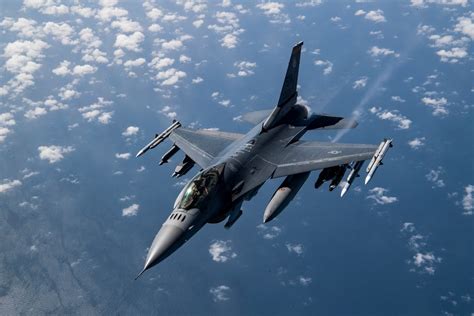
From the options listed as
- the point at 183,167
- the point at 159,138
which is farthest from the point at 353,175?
the point at 159,138

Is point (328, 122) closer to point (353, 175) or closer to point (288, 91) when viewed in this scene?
point (288, 91)

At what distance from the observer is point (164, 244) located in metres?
24.1

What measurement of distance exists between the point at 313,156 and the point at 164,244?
15.3 meters

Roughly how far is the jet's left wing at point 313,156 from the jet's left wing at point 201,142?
218 inches

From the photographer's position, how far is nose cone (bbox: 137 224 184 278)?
934 inches

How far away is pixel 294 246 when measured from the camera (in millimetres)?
157750

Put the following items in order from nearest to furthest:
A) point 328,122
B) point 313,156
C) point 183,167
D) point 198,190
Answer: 1. point 198,190
2. point 313,156
3. point 183,167
4. point 328,122

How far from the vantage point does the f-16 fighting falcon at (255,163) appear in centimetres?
2614

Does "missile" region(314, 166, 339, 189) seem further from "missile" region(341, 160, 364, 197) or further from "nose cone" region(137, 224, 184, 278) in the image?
"nose cone" region(137, 224, 184, 278)

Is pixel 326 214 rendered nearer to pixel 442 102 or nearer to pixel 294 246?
pixel 294 246

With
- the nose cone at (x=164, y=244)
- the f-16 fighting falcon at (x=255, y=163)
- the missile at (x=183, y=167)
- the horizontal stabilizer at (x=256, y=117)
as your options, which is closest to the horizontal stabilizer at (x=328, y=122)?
the f-16 fighting falcon at (x=255, y=163)

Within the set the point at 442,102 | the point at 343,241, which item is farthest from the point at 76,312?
the point at 442,102

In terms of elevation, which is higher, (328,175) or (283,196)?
(283,196)

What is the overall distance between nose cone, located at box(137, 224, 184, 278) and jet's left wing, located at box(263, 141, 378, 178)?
9.94 m
